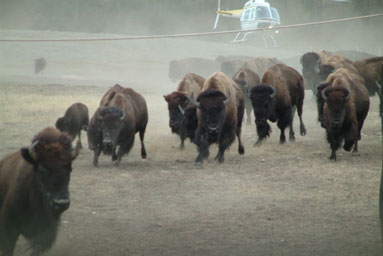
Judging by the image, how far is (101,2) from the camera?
234 feet

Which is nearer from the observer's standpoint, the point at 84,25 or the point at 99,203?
the point at 99,203

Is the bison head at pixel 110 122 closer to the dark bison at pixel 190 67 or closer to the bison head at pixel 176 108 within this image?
the bison head at pixel 176 108

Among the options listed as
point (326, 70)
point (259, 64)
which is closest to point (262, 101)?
point (326, 70)

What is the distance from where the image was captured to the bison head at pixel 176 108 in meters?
12.2

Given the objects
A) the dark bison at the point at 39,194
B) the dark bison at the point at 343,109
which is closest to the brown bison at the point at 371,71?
the dark bison at the point at 343,109

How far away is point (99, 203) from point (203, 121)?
140 inches

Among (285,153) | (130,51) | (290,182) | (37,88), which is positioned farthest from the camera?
(130,51)

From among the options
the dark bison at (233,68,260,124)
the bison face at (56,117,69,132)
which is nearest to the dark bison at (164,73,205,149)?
the bison face at (56,117,69,132)

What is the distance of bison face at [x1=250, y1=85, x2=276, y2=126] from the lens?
40.2ft

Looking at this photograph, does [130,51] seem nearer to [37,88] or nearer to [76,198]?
[37,88]

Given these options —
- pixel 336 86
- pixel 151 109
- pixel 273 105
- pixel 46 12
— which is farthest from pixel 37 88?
pixel 46 12

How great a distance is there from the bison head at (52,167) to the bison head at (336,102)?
656 cm

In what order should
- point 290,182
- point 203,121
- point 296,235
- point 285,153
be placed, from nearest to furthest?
point 296,235 < point 290,182 < point 203,121 < point 285,153

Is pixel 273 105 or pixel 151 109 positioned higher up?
pixel 273 105
